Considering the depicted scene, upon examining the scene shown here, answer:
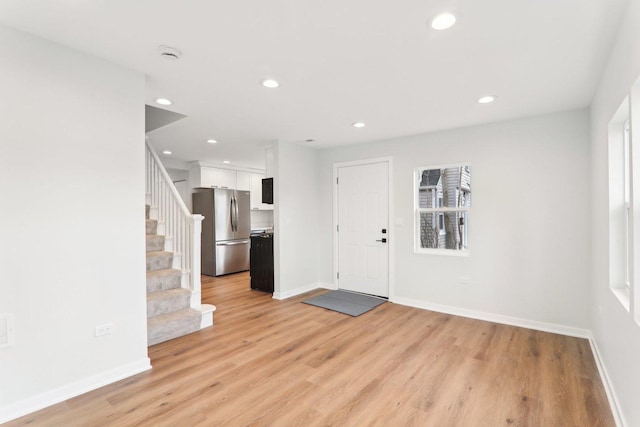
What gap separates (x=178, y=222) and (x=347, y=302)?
2555 mm

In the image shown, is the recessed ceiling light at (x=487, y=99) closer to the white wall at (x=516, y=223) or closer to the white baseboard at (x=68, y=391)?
the white wall at (x=516, y=223)

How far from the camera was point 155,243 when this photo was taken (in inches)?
156

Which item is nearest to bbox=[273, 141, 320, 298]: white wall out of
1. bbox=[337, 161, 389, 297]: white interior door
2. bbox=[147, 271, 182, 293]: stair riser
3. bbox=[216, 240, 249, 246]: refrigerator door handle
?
bbox=[337, 161, 389, 297]: white interior door

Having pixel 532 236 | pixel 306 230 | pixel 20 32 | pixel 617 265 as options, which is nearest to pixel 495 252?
pixel 532 236

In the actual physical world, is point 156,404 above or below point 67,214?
below

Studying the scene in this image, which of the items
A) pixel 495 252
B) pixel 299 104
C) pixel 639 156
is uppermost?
pixel 299 104

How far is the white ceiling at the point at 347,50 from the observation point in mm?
1701

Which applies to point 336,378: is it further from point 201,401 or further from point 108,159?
point 108,159

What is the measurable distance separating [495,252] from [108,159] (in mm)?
4074

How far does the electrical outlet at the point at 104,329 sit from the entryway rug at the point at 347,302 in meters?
2.59

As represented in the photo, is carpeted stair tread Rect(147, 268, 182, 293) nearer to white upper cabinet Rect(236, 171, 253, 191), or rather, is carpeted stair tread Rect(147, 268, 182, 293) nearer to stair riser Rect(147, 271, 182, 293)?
stair riser Rect(147, 271, 182, 293)

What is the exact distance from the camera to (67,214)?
2105mm

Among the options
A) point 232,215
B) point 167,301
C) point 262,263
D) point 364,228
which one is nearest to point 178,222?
point 167,301

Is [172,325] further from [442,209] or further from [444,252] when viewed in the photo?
[442,209]
